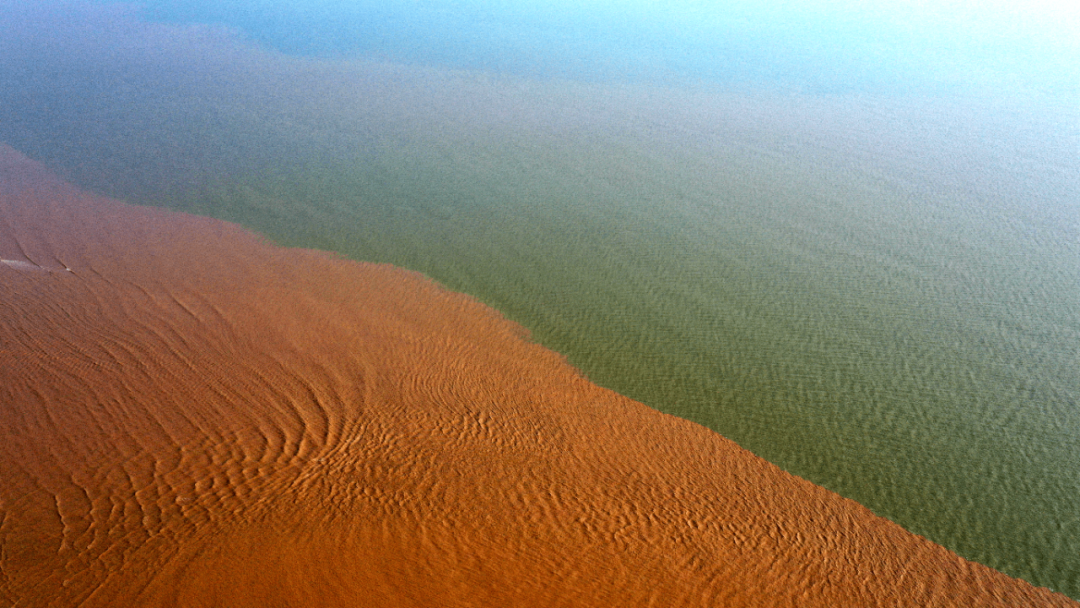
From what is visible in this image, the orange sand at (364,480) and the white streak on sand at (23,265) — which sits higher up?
the white streak on sand at (23,265)

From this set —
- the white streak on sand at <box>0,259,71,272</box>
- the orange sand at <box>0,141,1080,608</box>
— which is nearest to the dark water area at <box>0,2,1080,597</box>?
the orange sand at <box>0,141,1080,608</box>

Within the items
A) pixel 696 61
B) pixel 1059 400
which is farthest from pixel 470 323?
pixel 696 61

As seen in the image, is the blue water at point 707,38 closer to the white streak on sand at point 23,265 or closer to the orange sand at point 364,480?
the white streak on sand at point 23,265

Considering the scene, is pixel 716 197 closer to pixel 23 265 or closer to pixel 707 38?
pixel 23 265

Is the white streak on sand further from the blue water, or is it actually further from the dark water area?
the blue water

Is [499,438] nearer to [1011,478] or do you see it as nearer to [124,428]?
[124,428]

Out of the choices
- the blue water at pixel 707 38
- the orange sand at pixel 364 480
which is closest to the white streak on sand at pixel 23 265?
the orange sand at pixel 364 480
